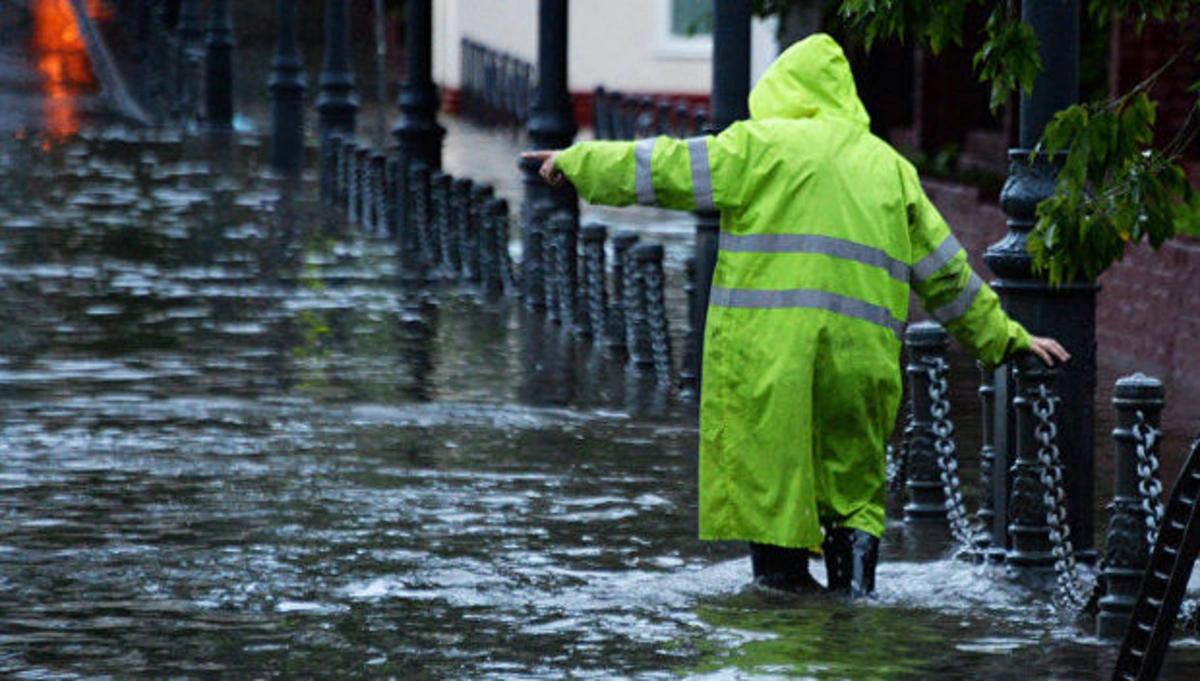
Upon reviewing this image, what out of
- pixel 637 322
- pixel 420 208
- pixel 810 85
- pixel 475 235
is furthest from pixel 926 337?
pixel 420 208

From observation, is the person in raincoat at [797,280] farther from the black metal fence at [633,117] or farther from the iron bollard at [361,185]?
the black metal fence at [633,117]

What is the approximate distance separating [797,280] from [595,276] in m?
9.09

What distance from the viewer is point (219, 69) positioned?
3919 cm

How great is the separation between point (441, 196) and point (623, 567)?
511 inches

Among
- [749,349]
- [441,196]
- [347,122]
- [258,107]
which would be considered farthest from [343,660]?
[258,107]

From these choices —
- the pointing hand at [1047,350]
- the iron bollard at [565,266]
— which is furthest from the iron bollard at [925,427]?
the iron bollard at [565,266]

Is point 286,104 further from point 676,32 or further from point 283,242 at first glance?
point 676,32

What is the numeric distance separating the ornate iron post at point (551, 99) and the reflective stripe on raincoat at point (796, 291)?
1171cm

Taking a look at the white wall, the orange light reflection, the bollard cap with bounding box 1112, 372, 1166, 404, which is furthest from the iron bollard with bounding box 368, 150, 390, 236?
the white wall

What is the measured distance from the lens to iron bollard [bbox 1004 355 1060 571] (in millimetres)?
9398

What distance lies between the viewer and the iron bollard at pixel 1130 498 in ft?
28.2

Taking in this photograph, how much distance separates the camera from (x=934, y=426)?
11195mm

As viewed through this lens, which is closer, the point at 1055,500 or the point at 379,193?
the point at 1055,500

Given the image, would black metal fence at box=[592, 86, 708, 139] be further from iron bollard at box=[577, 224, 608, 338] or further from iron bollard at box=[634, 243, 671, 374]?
iron bollard at box=[634, 243, 671, 374]
